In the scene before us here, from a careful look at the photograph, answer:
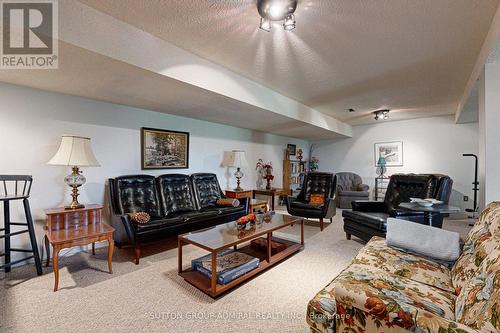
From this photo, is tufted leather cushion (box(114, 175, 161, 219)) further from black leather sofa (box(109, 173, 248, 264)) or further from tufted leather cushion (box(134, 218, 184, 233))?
tufted leather cushion (box(134, 218, 184, 233))

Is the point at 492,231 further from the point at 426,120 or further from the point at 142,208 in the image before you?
the point at 426,120

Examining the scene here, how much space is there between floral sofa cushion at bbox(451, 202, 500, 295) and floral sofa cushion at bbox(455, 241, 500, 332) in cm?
8

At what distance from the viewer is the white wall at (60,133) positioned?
2.50m

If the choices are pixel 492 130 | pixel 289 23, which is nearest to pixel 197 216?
pixel 289 23

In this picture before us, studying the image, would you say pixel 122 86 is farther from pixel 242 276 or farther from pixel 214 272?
pixel 242 276

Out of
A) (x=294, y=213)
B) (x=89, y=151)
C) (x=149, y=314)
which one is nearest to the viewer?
(x=149, y=314)

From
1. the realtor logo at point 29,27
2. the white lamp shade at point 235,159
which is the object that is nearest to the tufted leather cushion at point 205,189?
the white lamp shade at point 235,159

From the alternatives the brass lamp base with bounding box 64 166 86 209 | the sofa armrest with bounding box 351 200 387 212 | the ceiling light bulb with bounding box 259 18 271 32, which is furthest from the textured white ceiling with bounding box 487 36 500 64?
the brass lamp base with bounding box 64 166 86 209

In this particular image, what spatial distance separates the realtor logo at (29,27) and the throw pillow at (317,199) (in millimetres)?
3926

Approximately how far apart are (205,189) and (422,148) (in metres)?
5.45

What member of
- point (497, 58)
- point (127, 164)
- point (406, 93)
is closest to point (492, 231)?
point (497, 58)

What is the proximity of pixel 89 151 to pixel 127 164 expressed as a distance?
2.81ft

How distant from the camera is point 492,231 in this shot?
4.24ft

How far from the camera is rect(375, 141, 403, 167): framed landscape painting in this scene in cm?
596
